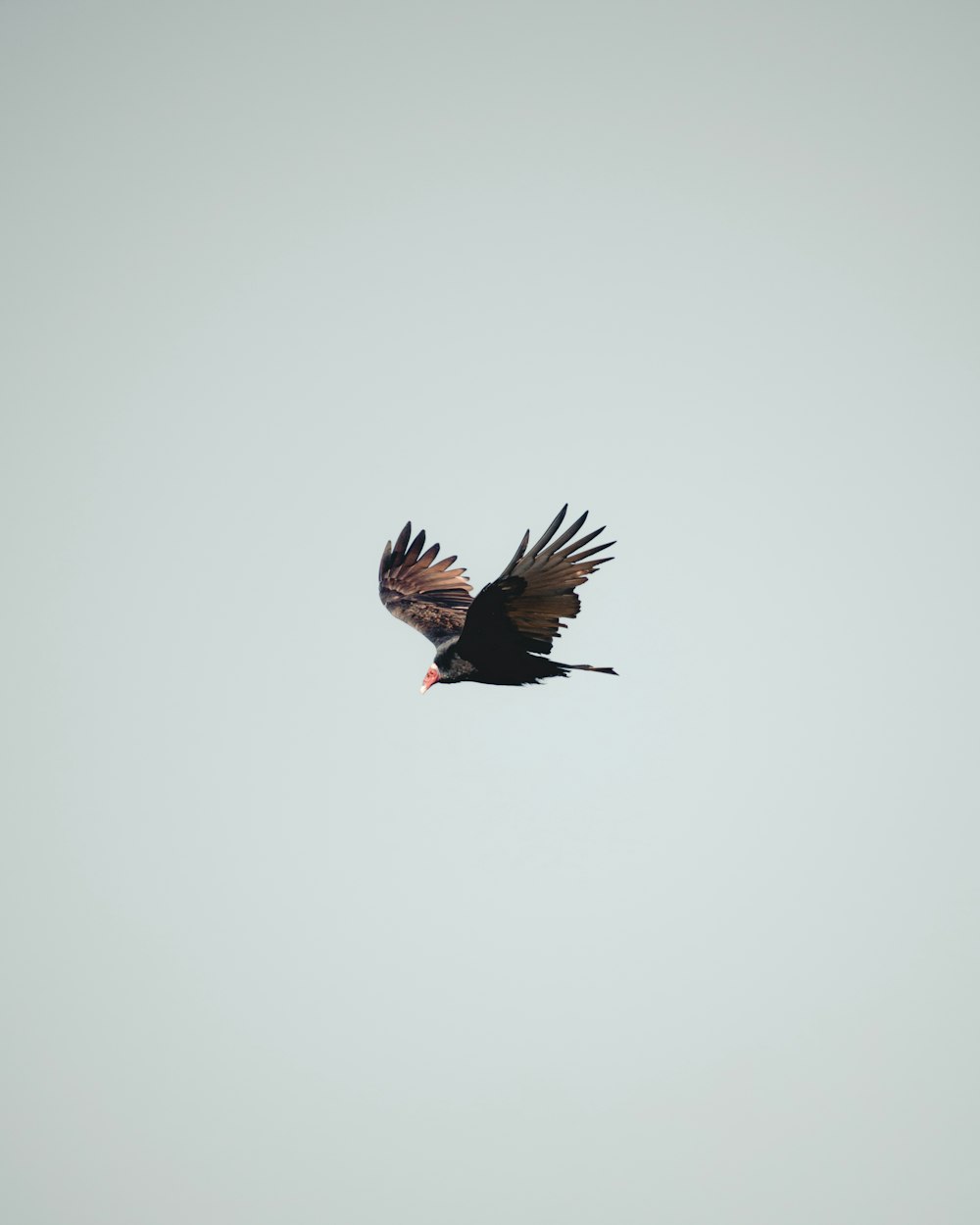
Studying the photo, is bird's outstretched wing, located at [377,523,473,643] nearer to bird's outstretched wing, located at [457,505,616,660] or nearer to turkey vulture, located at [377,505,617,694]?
turkey vulture, located at [377,505,617,694]

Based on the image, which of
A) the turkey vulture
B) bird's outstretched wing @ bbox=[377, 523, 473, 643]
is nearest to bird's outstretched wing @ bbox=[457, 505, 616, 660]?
the turkey vulture

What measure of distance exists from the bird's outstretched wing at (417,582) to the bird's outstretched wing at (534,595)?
3.73 metres

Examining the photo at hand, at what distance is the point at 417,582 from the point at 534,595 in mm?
5480

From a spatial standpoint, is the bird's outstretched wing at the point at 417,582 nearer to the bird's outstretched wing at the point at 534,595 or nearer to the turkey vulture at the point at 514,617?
the turkey vulture at the point at 514,617

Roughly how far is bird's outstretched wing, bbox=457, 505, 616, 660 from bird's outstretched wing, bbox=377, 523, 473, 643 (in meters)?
A: 3.73

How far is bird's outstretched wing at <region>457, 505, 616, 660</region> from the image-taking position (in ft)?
62.3

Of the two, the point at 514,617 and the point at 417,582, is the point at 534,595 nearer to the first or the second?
the point at 514,617

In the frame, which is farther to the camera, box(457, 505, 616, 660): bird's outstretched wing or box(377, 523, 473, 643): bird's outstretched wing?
box(377, 523, 473, 643): bird's outstretched wing

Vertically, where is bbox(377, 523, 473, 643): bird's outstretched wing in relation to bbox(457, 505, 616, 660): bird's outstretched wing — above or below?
above

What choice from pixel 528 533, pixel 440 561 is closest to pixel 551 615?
pixel 528 533

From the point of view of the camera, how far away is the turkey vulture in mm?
19078

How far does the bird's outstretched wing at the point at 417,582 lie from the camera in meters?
24.2

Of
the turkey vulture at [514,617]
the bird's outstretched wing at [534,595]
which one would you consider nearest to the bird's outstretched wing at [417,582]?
the turkey vulture at [514,617]

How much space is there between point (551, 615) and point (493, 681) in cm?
213
